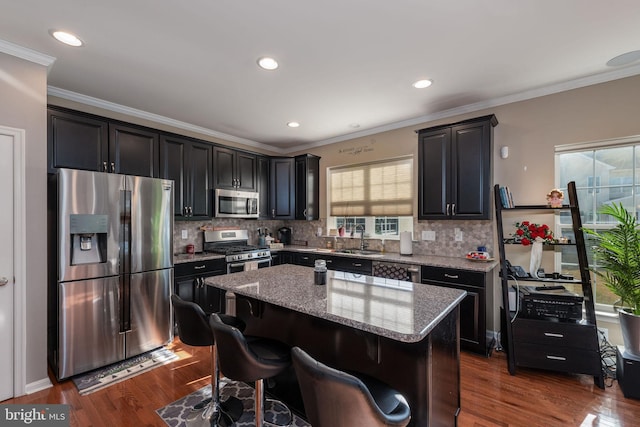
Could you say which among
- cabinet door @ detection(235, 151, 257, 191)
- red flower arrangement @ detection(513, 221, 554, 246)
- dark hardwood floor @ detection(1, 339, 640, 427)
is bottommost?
dark hardwood floor @ detection(1, 339, 640, 427)

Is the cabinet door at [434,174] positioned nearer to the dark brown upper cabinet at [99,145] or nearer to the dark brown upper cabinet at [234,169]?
the dark brown upper cabinet at [234,169]

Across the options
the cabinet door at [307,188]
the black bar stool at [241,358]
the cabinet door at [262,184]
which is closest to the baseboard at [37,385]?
the black bar stool at [241,358]

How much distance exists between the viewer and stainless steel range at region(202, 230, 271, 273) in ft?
13.0

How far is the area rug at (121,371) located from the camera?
8.03 feet

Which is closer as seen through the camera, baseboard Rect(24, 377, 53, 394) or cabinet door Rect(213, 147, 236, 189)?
baseboard Rect(24, 377, 53, 394)

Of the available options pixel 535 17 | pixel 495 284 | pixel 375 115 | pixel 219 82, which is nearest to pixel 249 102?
pixel 219 82

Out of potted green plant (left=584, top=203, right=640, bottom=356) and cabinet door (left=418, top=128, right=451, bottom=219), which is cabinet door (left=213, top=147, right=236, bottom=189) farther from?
potted green plant (left=584, top=203, right=640, bottom=356)

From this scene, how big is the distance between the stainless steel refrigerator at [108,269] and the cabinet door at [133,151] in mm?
499

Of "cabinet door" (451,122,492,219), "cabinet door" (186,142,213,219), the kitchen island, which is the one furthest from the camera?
"cabinet door" (186,142,213,219)

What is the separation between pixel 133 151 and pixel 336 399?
11.3 ft

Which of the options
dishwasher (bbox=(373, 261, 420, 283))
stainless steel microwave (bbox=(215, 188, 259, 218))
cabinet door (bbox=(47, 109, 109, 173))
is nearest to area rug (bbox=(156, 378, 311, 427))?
dishwasher (bbox=(373, 261, 420, 283))

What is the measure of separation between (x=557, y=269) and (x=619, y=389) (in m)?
1.07

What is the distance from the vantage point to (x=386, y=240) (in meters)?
4.24

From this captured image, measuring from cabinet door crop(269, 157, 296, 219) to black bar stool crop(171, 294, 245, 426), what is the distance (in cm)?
303
